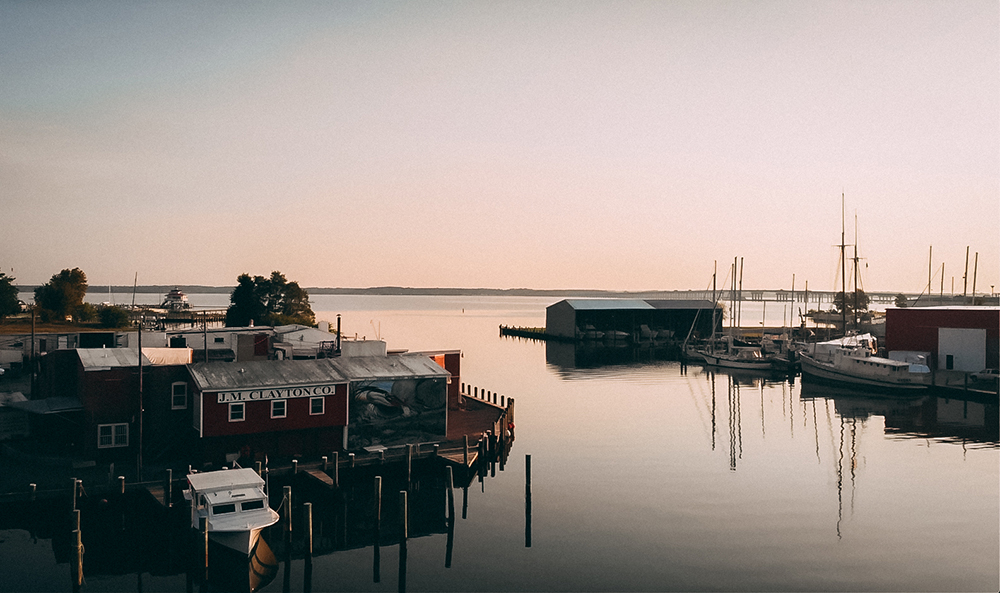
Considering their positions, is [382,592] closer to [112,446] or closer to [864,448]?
[112,446]

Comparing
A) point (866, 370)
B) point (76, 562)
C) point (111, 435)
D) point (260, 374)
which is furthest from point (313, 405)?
point (866, 370)

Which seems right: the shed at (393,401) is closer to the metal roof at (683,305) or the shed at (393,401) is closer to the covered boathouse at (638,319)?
the covered boathouse at (638,319)

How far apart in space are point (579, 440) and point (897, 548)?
23831 mm

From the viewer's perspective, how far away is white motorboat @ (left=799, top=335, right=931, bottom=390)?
7338cm

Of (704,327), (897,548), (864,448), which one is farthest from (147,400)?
(704,327)

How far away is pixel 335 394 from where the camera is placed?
3991 centimetres

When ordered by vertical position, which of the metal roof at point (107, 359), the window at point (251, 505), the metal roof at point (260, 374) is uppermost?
the metal roof at point (107, 359)

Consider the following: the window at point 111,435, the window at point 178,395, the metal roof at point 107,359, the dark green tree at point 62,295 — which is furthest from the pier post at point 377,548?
the dark green tree at point 62,295

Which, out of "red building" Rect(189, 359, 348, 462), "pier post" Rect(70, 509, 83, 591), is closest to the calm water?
"pier post" Rect(70, 509, 83, 591)

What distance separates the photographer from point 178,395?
39094mm

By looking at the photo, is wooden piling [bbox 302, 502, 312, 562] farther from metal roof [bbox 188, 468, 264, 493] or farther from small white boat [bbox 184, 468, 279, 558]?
metal roof [bbox 188, 468, 264, 493]

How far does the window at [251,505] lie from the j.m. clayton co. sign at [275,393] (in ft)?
30.9

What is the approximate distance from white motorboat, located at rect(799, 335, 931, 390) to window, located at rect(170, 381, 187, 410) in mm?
68090

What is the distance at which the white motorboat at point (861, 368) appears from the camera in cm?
7338
